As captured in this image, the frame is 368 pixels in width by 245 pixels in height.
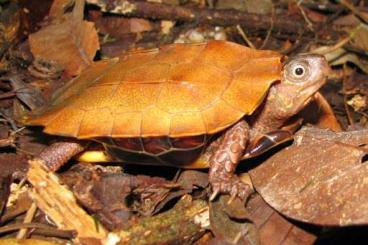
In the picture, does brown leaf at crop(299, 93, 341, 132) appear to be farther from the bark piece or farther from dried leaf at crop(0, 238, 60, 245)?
dried leaf at crop(0, 238, 60, 245)

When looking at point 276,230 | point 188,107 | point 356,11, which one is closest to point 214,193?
point 276,230

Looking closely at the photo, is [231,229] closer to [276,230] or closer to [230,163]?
[276,230]

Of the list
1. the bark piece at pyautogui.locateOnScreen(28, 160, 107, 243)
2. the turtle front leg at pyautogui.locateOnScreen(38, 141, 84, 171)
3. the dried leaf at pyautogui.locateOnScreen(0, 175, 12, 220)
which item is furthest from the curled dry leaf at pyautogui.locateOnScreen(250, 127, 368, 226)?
the dried leaf at pyautogui.locateOnScreen(0, 175, 12, 220)

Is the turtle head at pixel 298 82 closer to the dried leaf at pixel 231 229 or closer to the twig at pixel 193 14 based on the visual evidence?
the dried leaf at pixel 231 229

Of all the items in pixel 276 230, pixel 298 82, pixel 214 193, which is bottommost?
pixel 276 230

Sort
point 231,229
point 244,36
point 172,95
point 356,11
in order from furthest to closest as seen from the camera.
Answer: point 356,11 → point 244,36 → point 172,95 → point 231,229

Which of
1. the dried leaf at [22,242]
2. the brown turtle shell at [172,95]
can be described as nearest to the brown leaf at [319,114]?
the brown turtle shell at [172,95]

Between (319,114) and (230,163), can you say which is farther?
(319,114)

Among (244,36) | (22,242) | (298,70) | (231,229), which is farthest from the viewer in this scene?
(244,36)
